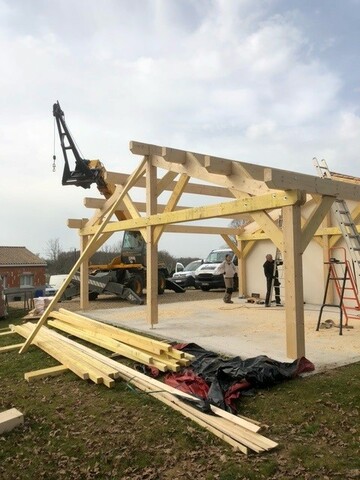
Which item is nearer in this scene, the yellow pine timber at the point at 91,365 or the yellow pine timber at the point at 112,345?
the yellow pine timber at the point at 91,365

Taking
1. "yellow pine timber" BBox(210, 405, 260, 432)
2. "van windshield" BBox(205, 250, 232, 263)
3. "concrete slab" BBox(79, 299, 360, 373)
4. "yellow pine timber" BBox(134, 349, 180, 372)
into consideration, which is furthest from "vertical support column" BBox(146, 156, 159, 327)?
"van windshield" BBox(205, 250, 232, 263)

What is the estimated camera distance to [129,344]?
22.1 feet

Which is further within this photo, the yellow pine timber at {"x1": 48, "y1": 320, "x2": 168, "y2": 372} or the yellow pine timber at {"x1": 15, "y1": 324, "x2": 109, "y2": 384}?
the yellow pine timber at {"x1": 48, "y1": 320, "x2": 168, "y2": 372}

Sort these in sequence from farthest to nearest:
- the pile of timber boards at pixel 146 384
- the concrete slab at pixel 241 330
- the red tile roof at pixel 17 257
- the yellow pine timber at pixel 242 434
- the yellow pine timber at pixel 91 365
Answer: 1. the red tile roof at pixel 17 257
2. the concrete slab at pixel 241 330
3. the yellow pine timber at pixel 91 365
4. the pile of timber boards at pixel 146 384
5. the yellow pine timber at pixel 242 434

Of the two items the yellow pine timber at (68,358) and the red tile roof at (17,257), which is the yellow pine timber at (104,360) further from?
the red tile roof at (17,257)

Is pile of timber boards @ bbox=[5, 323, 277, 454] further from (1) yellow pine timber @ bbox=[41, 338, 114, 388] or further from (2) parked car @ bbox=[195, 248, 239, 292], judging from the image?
(2) parked car @ bbox=[195, 248, 239, 292]

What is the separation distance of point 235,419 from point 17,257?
36712 mm

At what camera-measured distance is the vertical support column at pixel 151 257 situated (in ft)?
29.1

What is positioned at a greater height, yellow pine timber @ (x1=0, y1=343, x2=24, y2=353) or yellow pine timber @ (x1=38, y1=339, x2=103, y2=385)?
yellow pine timber @ (x1=38, y1=339, x2=103, y2=385)

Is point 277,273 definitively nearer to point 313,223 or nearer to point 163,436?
point 313,223

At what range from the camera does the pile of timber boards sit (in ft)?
11.9

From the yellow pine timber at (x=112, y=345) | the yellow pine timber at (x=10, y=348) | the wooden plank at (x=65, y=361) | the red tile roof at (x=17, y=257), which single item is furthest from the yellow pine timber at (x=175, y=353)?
the red tile roof at (x=17, y=257)

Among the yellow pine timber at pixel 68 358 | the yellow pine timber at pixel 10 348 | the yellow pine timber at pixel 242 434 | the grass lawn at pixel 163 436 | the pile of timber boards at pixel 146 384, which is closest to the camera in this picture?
the grass lawn at pixel 163 436

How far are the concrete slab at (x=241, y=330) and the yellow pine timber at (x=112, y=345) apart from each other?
1295mm
